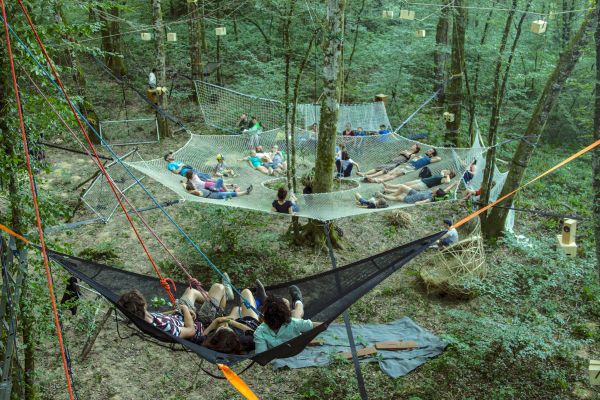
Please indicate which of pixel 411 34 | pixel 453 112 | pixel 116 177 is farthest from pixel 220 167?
pixel 411 34

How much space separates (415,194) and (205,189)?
2.03 meters

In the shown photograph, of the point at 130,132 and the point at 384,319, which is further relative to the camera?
the point at 130,132

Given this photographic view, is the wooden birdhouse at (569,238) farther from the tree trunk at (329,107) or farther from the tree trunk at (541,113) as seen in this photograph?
the tree trunk at (329,107)

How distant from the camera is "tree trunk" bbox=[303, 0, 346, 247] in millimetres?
4660

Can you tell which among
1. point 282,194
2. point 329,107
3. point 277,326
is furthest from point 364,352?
point 329,107

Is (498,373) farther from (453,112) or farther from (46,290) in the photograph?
(453,112)

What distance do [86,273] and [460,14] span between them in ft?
17.6

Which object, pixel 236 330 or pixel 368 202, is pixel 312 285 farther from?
pixel 368 202

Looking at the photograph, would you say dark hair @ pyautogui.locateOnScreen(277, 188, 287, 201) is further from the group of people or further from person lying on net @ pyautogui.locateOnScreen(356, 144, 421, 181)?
person lying on net @ pyautogui.locateOnScreen(356, 144, 421, 181)

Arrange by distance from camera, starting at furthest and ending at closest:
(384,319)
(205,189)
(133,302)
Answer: (205,189), (384,319), (133,302)

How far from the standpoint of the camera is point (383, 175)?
→ 20.0 ft

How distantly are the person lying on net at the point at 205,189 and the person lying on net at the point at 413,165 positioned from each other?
4.73 feet

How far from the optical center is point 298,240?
5449 mm

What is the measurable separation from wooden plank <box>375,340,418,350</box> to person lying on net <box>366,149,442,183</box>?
2.20 meters
